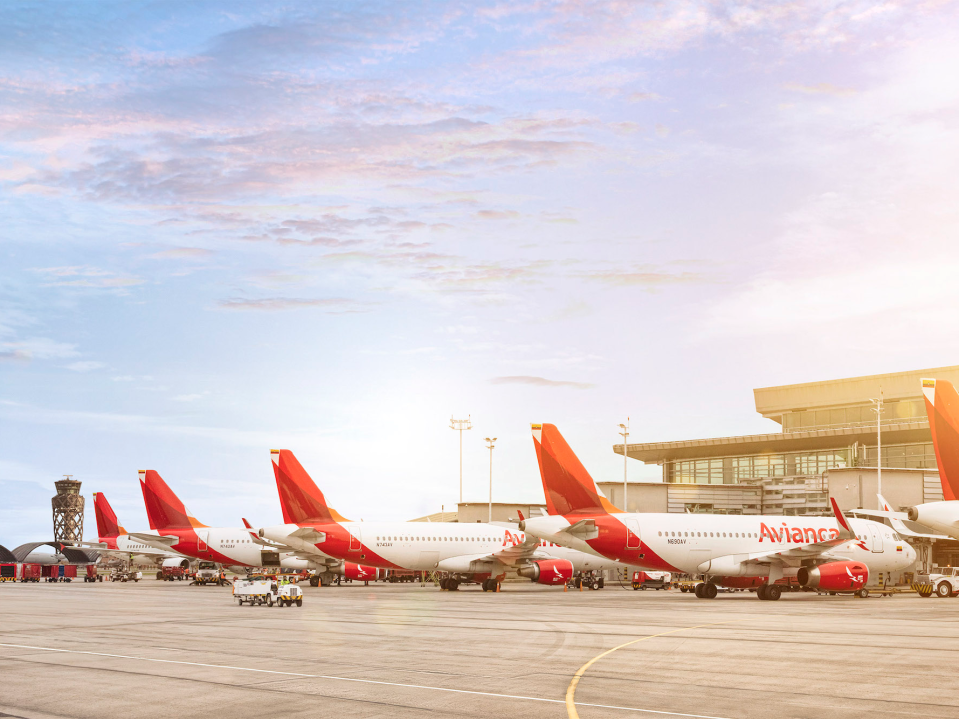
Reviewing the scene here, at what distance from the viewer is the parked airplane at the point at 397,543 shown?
56.6m

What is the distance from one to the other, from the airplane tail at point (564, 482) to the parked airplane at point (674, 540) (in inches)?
2.0

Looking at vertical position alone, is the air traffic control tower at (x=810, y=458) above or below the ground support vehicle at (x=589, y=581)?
above

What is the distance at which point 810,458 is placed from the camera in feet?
354

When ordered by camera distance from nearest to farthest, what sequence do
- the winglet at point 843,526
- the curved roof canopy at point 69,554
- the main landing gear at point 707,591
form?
the winglet at point 843,526 < the main landing gear at point 707,591 < the curved roof canopy at point 69,554

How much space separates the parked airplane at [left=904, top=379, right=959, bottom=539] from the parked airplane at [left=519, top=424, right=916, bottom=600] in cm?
1946

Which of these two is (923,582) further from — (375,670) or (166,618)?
(375,670)

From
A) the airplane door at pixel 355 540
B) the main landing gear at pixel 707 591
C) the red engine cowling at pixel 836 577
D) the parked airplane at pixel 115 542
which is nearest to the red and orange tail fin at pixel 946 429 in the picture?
the red engine cowling at pixel 836 577

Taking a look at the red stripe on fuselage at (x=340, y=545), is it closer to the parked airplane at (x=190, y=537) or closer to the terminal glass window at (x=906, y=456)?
the parked airplane at (x=190, y=537)

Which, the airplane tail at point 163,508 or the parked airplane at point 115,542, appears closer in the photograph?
the airplane tail at point 163,508

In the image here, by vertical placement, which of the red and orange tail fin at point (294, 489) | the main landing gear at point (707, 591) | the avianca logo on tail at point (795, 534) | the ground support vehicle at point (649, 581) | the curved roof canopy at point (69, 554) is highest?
the red and orange tail fin at point (294, 489)

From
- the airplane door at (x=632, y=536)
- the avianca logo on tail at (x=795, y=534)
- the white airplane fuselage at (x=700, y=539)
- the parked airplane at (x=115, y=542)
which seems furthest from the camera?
the parked airplane at (x=115, y=542)

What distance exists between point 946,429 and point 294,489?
39536 mm

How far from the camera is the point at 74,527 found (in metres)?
200

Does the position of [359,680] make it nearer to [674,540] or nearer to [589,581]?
[674,540]
